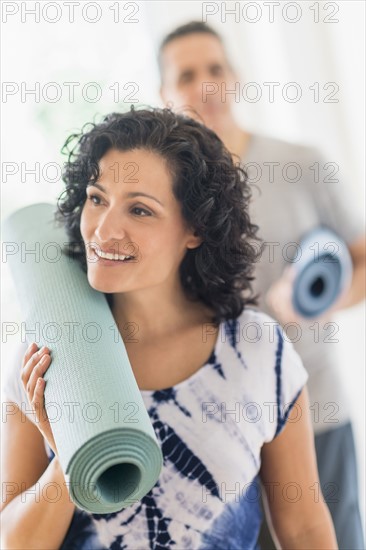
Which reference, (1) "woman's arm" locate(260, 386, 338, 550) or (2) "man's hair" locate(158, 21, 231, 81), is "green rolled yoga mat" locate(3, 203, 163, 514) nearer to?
(1) "woman's arm" locate(260, 386, 338, 550)

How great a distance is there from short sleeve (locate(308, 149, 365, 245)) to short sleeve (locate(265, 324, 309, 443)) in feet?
1.03

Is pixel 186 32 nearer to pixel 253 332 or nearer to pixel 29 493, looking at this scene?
pixel 253 332

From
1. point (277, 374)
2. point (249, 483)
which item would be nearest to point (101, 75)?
point (277, 374)

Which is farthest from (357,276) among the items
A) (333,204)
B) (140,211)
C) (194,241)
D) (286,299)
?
(140,211)

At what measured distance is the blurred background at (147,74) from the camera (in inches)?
49.1

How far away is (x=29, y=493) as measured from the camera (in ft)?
2.96

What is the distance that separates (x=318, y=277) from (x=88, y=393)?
16.5 inches

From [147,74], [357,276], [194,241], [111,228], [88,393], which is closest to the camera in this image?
[88,393]

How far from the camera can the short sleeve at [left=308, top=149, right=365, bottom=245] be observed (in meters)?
1.25

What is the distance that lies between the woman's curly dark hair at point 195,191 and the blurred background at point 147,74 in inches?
10.9

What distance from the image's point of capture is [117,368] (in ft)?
2.61

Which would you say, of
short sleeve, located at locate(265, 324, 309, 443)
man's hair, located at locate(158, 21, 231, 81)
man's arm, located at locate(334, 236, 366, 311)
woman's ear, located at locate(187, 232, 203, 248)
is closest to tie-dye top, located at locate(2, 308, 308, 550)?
short sleeve, located at locate(265, 324, 309, 443)

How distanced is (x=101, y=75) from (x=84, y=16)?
4.3 inches

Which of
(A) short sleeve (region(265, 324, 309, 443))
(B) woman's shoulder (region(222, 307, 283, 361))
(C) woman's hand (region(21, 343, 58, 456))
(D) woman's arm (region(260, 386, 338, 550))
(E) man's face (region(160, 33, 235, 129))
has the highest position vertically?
(E) man's face (region(160, 33, 235, 129))
